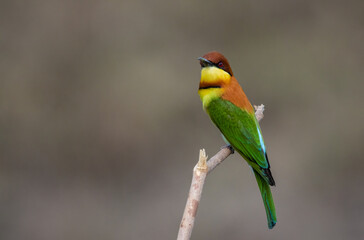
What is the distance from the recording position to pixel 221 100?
200 centimetres

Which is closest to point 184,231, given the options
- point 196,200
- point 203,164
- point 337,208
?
point 196,200

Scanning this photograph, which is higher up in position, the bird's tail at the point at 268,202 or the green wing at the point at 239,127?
the green wing at the point at 239,127

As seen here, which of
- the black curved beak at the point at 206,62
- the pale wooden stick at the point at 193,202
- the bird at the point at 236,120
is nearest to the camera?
the pale wooden stick at the point at 193,202

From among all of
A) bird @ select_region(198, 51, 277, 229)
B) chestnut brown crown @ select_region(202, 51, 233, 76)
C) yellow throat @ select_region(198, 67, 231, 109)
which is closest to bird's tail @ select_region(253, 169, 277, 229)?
bird @ select_region(198, 51, 277, 229)

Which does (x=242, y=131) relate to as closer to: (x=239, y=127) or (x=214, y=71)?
(x=239, y=127)

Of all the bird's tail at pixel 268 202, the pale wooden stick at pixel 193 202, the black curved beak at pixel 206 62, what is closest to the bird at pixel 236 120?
the bird's tail at pixel 268 202

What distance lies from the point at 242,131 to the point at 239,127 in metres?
0.02

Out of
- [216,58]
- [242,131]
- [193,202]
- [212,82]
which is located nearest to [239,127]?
[242,131]

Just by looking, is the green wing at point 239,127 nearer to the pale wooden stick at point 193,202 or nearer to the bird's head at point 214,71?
the bird's head at point 214,71

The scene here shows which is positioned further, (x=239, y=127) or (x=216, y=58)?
(x=239, y=127)

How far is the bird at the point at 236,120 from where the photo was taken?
1920 mm

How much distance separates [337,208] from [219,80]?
237 cm

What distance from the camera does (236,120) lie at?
2014 mm

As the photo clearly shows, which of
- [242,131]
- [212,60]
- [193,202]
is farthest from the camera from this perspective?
[242,131]
